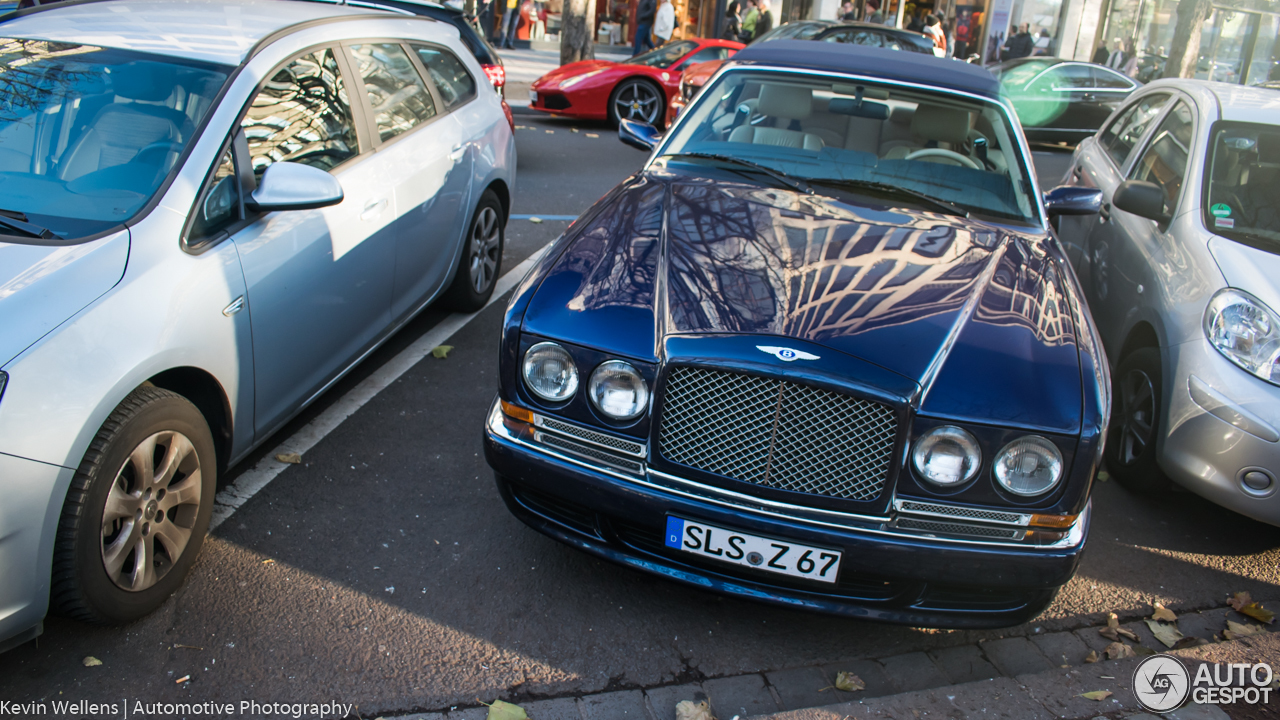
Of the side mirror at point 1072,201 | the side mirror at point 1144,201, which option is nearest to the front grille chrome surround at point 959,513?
the side mirror at point 1072,201

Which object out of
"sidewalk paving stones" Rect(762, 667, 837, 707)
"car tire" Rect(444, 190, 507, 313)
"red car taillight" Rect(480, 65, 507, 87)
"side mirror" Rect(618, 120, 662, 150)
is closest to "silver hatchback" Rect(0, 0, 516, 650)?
"car tire" Rect(444, 190, 507, 313)

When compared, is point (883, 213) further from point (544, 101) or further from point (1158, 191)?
point (544, 101)

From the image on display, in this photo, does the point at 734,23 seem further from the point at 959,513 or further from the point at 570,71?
the point at 959,513

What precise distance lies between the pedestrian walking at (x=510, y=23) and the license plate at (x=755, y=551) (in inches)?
794

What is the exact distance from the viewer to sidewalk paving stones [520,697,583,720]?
2555 mm

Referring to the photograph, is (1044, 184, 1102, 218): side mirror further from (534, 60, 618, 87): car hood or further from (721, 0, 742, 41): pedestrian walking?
(721, 0, 742, 41): pedestrian walking

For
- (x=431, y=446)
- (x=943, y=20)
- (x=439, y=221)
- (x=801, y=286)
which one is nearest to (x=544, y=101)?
(x=439, y=221)

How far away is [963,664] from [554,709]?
132 cm

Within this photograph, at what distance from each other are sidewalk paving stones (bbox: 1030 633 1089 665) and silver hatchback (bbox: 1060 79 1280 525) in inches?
36.3

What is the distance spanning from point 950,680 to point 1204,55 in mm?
26590

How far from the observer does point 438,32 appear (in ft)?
16.9

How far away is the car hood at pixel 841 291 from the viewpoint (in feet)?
8.55

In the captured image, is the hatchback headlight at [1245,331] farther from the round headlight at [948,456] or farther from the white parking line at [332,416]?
the white parking line at [332,416]

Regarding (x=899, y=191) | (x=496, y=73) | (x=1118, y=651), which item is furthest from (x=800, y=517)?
(x=496, y=73)
